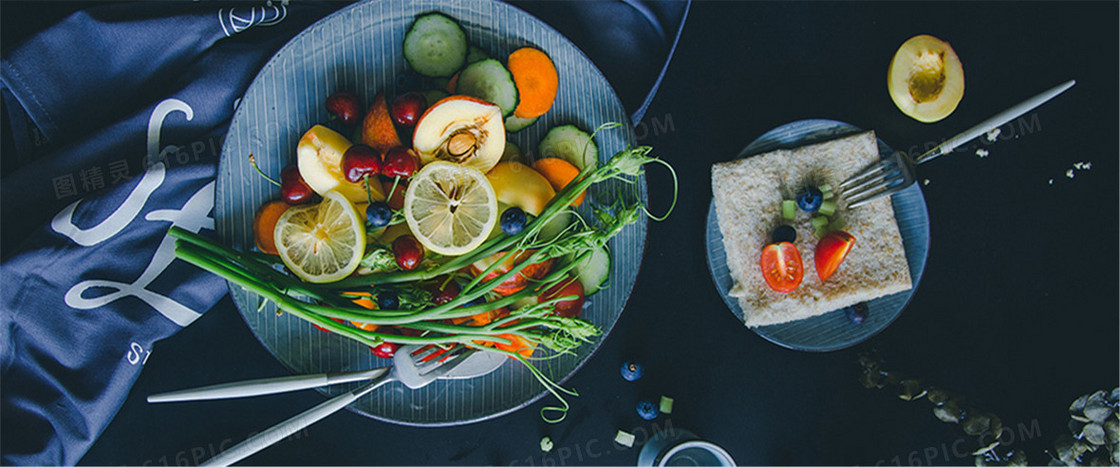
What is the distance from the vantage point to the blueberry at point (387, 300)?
122 cm

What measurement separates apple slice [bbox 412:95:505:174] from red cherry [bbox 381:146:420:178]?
3cm

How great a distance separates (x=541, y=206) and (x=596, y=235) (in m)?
0.12

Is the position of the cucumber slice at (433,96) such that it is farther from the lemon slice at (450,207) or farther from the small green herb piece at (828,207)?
the small green herb piece at (828,207)

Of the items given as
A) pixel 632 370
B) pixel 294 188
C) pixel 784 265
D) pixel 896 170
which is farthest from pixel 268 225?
pixel 896 170

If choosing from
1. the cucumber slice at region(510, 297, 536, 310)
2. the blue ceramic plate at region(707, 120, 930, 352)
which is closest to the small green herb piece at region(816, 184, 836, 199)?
the blue ceramic plate at region(707, 120, 930, 352)

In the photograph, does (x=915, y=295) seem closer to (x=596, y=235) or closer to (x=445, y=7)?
(x=596, y=235)

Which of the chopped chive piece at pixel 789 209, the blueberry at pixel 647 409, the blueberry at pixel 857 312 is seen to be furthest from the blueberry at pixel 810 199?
the blueberry at pixel 647 409

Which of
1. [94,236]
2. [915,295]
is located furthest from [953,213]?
[94,236]

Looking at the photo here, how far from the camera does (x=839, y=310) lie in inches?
59.9

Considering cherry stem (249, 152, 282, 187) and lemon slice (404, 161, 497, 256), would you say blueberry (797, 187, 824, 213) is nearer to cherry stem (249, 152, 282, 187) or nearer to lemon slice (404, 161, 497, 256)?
lemon slice (404, 161, 497, 256)

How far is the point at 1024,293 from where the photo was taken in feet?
5.27

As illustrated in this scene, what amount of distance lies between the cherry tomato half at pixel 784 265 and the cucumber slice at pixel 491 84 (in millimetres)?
675

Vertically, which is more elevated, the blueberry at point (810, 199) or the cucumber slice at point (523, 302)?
the blueberry at point (810, 199)

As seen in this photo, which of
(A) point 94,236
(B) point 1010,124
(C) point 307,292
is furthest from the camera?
(B) point 1010,124
